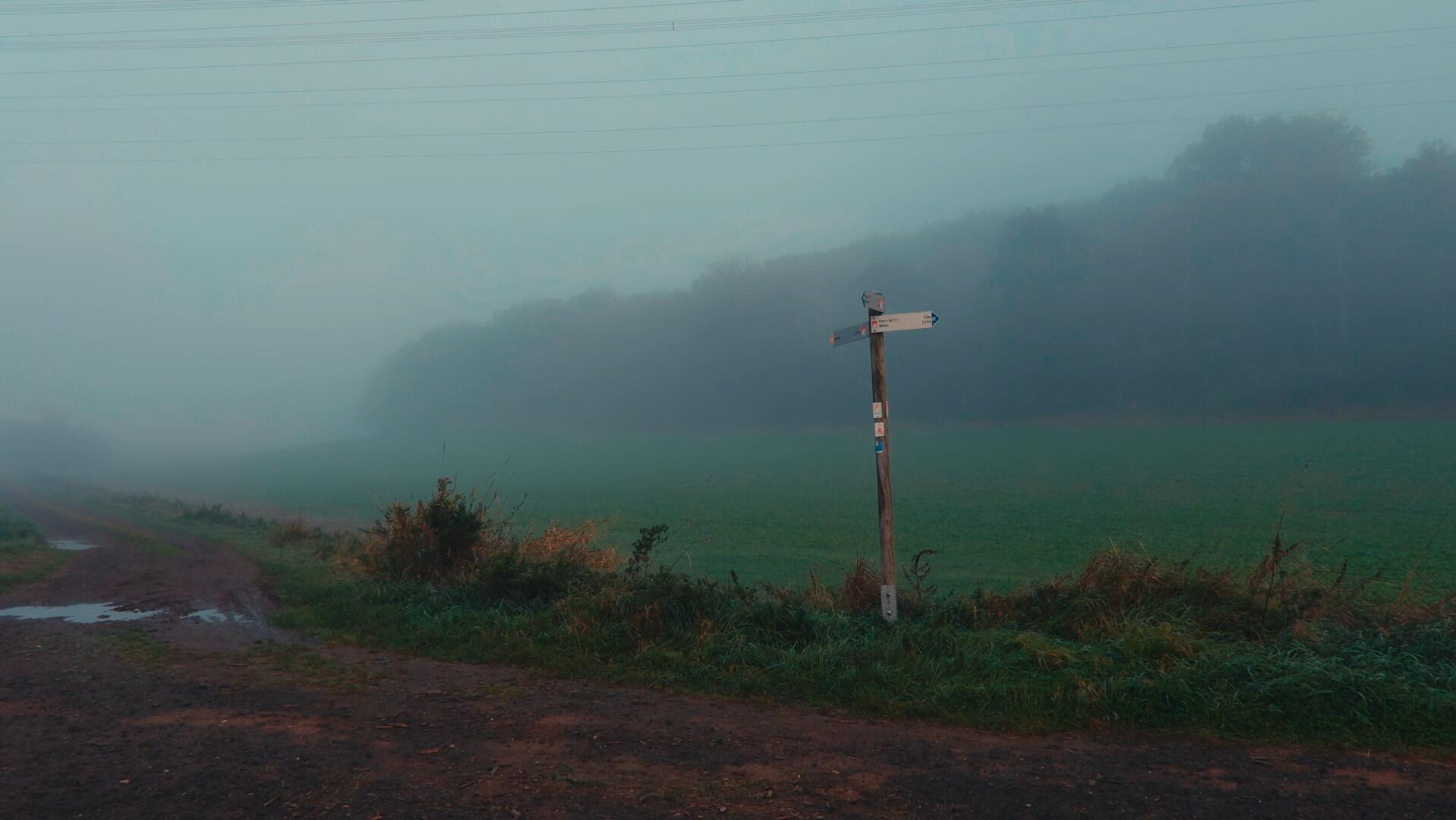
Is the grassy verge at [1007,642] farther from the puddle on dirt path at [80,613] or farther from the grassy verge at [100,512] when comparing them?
the grassy verge at [100,512]

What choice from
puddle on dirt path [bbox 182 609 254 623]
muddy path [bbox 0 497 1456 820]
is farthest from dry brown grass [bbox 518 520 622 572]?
muddy path [bbox 0 497 1456 820]

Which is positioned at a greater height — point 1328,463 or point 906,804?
point 906,804

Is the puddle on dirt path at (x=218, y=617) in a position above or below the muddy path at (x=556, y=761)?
below

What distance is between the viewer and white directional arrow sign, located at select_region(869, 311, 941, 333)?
7.72 meters

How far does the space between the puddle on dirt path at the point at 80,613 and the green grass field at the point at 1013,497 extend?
663 cm

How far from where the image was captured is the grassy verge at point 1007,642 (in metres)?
5.63

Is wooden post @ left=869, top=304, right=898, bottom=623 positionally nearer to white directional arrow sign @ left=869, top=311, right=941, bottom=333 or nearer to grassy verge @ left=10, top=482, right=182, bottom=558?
white directional arrow sign @ left=869, top=311, right=941, bottom=333

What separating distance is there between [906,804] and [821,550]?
15.7 m

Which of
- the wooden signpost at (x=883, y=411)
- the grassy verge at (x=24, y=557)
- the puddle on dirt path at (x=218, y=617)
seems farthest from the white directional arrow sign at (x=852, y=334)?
the grassy verge at (x=24, y=557)

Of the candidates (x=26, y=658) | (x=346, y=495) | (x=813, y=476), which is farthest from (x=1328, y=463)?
(x=346, y=495)

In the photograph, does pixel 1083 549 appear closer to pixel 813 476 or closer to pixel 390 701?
pixel 390 701

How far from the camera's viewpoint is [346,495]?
52.2 m

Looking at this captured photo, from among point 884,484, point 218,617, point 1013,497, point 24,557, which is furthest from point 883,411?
point 1013,497

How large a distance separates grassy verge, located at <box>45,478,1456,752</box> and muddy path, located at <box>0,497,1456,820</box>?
379 mm
